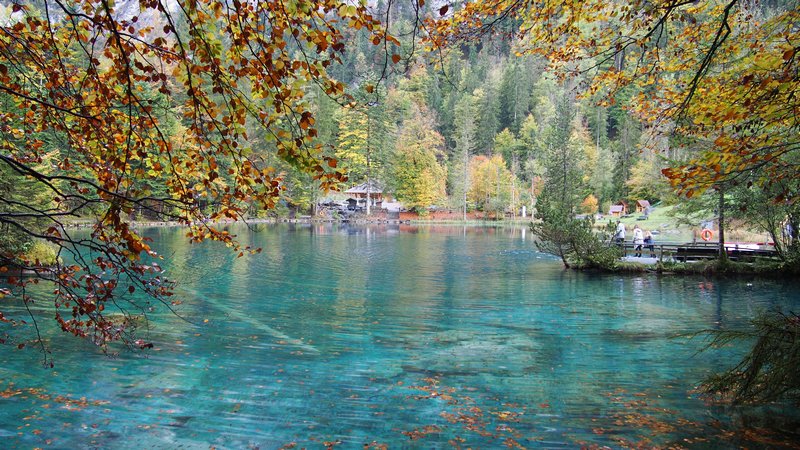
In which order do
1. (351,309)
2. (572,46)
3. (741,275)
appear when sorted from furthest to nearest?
(741,275) → (351,309) → (572,46)

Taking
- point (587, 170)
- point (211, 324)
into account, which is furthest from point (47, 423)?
point (587, 170)

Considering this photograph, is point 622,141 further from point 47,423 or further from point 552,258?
point 47,423

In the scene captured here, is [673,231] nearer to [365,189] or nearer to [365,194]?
[365,189]

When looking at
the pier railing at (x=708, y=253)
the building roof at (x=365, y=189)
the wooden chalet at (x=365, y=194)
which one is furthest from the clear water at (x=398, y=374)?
the wooden chalet at (x=365, y=194)

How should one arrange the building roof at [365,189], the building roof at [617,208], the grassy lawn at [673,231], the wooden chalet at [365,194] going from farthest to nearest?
the wooden chalet at [365,194] → the building roof at [365,189] → the building roof at [617,208] → the grassy lawn at [673,231]

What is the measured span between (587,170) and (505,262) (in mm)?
40625

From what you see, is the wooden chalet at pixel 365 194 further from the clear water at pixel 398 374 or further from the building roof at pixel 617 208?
the clear water at pixel 398 374

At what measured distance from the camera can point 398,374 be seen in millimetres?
8117

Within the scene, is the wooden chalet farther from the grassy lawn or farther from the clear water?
the clear water

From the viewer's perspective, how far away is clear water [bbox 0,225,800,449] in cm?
589

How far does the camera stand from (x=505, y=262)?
24422 millimetres

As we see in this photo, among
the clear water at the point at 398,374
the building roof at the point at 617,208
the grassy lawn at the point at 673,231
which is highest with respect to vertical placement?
the building roof at the point at 617,208

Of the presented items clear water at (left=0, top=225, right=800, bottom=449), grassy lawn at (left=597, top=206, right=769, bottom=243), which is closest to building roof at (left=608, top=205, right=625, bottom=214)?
grassy lawn at (left=597, top=206, right=769, bottom=243)

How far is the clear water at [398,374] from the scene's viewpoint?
19.3 feet
